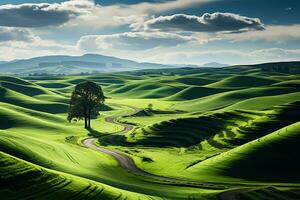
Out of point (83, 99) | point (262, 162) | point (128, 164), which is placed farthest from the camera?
point (83, 99)

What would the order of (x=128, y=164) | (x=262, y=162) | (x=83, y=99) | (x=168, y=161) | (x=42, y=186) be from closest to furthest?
(x=42, y=186), (x=262, y=162), (x=128, y=164), (x=168, y=161), (x=83, y=99)

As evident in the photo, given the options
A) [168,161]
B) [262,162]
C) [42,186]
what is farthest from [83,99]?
[42,186]

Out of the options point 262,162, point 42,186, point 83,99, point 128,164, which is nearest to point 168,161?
point 128,164

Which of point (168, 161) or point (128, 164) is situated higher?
point (128, 164)

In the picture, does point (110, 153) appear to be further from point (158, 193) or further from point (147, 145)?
point (158, 193)

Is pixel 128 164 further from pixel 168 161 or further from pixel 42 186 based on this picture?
pixel 42 186

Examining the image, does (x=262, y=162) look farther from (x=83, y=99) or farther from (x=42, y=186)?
(x=83, y=99)

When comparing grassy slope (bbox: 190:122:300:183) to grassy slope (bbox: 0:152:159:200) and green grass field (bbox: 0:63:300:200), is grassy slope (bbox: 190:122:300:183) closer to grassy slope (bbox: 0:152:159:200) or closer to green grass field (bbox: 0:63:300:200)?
green grass field (bbox: 0:63:300:200)

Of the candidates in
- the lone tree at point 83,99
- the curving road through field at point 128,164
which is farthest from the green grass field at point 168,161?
the lone tree at point 83,99

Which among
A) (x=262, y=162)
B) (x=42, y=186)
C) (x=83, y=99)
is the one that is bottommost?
(x=262, y=162)

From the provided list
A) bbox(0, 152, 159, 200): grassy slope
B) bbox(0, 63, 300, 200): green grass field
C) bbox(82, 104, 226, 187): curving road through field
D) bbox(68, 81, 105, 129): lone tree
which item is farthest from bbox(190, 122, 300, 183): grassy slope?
bbox(68, 81, 105, 129): lone tree

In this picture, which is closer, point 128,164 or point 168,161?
point 128,164
